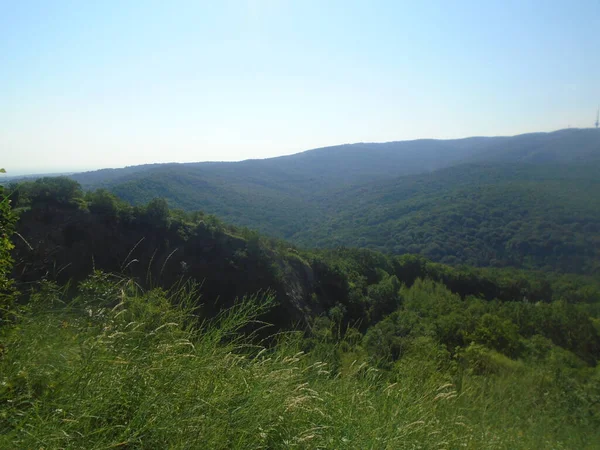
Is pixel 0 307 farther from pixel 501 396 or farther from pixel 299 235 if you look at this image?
pixel 299 235

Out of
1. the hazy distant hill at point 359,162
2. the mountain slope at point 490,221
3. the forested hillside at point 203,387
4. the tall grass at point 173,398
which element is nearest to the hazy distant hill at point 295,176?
the hazy distant hill at point 359,162

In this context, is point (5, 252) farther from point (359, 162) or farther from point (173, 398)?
point (359, 162)

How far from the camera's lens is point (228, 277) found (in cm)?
2328

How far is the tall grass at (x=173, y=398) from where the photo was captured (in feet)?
5.55

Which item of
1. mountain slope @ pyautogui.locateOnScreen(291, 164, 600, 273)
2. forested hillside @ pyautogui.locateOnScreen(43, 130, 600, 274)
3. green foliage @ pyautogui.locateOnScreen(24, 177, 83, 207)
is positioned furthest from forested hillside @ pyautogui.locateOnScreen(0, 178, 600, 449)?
mountain slope @ pyautogui.locateOnScreen(291, 164, 600, 273)

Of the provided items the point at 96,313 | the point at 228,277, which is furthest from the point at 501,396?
the point at 228,277

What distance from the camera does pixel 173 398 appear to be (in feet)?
6.27

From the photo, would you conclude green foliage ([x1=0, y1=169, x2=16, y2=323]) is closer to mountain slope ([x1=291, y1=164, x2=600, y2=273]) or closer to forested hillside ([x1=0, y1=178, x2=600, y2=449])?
forested hillside ([x1=0, y1=178, x2=600, y2=449])

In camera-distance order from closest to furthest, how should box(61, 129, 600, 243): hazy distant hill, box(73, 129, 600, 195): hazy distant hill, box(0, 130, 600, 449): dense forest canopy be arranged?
box(0, 130, 600, 449): dense forest canopy → box(61, 129, 600, 243): hazy distant hill → box(73, 129, 600, 195): hazy distant hill

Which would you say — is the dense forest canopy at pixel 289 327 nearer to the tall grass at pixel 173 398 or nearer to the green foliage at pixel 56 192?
the tall grass at pixel 173 398

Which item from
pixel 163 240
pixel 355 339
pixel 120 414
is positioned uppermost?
pixel 120 414

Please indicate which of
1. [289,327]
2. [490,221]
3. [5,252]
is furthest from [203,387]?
[490,221]

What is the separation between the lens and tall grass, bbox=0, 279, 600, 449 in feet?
5.55

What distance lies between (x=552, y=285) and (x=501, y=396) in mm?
37824
